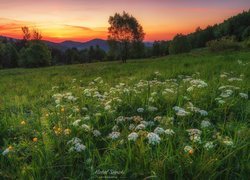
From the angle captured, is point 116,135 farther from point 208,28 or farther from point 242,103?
point 208,28

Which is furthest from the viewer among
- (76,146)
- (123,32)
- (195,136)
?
(123,32)

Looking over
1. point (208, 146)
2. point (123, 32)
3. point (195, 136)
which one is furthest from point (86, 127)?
point (123, 32)

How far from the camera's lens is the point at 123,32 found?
56.6m

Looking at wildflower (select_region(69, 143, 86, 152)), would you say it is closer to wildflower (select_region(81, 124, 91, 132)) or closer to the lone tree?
wildflower (select_region(81, 124, 91, 132))

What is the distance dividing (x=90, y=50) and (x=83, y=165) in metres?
126

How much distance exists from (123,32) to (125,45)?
10.5 feet

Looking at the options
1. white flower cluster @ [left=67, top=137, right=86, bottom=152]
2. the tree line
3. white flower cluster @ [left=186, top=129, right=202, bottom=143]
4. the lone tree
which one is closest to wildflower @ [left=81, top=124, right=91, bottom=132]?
white flower cluster @ [left=67, top=137, right=86, bottom=152]

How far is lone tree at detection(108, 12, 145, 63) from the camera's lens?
5591 centimetres

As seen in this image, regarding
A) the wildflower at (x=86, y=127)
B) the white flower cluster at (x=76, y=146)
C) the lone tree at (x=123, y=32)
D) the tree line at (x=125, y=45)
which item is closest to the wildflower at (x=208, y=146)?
the white flower cluster at (x=76, y=146)

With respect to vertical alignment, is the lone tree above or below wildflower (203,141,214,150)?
above

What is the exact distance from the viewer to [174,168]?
3.14 m

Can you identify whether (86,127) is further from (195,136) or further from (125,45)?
(125,45)

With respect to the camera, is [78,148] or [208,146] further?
[78,148]

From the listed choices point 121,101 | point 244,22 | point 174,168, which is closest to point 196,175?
point 174,168
